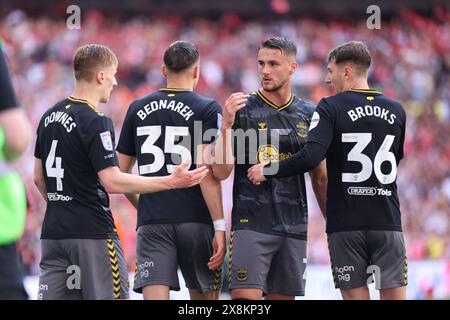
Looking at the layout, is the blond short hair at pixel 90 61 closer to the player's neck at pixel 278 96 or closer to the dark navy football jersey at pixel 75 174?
the dark navy football jersey at pixel 75 174

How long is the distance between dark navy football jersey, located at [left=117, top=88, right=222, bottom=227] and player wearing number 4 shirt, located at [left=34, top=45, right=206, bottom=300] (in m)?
0.48

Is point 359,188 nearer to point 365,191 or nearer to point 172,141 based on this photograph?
point 365,191

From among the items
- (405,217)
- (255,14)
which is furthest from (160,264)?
(255,14)

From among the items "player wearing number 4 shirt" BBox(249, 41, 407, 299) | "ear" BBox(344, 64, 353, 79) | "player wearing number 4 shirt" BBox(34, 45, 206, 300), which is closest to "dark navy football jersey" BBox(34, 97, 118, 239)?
"player wearing number 4 shirt" BBox(34, 45, 206, 300)

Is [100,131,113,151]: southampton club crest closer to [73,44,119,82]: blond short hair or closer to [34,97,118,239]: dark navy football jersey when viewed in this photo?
[34,97,118,239]: dark navy football jersey

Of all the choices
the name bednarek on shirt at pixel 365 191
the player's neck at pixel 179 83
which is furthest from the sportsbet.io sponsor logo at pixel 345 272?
the player's neck at pixel 179 83

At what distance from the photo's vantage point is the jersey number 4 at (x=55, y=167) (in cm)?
602

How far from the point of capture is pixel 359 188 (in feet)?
20.7

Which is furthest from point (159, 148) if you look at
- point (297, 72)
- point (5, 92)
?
point (297, 72)

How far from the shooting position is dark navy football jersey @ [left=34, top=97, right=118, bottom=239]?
5.95 metres

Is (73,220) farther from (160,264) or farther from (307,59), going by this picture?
(307,59)

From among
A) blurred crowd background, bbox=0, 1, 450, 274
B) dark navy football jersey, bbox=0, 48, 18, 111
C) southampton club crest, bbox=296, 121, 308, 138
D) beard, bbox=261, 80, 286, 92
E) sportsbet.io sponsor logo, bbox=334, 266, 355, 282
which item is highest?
blurred crowd background, bbox=0, 1, 450, 274

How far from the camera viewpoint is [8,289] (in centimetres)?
393

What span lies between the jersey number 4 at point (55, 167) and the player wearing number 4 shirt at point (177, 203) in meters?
0.73
